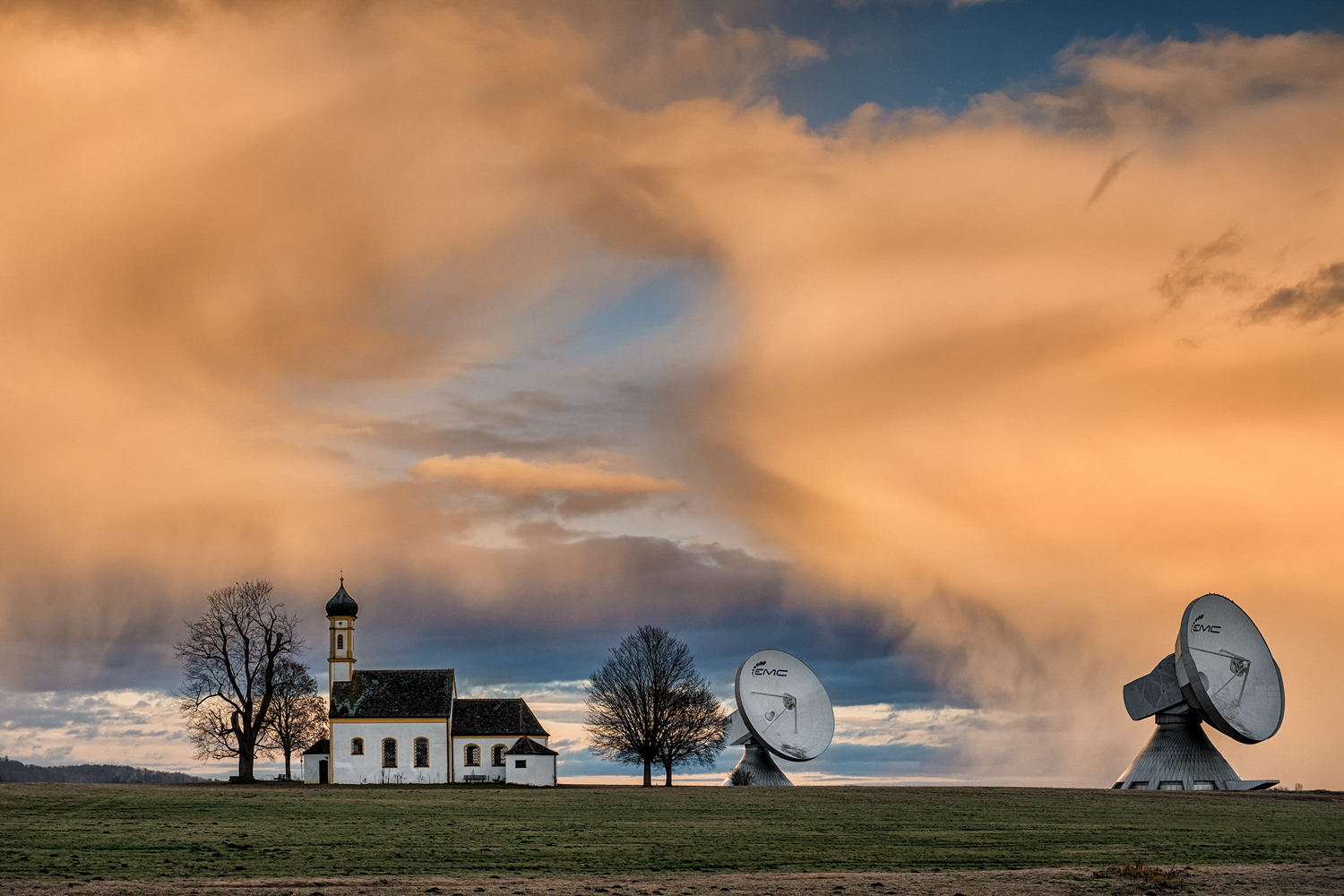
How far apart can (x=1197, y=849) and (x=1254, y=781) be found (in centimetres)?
4901

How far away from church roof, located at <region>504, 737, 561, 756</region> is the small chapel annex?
0.23ft

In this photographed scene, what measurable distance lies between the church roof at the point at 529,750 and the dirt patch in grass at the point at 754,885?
73199 mm

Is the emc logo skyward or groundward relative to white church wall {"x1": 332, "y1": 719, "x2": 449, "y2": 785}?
skyward

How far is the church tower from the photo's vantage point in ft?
362

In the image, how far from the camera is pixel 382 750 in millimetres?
106562

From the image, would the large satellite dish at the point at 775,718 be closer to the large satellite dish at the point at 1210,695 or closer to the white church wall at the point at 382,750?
the large satellite dish at the point at 1210,695

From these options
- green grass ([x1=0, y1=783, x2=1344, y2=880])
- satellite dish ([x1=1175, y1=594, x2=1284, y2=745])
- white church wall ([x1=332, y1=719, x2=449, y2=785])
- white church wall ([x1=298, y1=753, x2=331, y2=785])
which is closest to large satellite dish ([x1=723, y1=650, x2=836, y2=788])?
green grass ([x1=0, y1=783, x2=1344, y2=880])

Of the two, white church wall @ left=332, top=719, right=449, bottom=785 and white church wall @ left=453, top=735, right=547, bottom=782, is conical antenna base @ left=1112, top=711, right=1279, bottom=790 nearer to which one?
white church wall @ left=453, top=735, right=547, bottom=782

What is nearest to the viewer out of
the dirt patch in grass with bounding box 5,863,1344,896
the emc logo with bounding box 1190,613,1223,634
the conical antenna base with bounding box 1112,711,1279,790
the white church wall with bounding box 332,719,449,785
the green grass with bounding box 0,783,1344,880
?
the dirt patch in grass with bounding box 5,863,1344,896

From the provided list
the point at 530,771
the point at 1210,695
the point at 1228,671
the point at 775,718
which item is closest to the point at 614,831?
the point at 775,718

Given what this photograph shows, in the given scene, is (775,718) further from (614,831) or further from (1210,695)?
(614,831)

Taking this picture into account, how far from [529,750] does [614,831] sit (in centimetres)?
5811

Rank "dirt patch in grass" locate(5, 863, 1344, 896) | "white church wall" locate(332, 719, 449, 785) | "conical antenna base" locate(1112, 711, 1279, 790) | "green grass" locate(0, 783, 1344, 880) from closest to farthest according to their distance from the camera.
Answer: "dirt patch in grass" locate(5, 863, 1344, 896), "green grass" locate(0, 783, 1344, 880), "conical antenna base" locate(1112, 711, 1279, 790), "white church wall" locate(332, 719, 449, 785)

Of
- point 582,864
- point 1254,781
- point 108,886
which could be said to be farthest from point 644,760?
point 108,886
